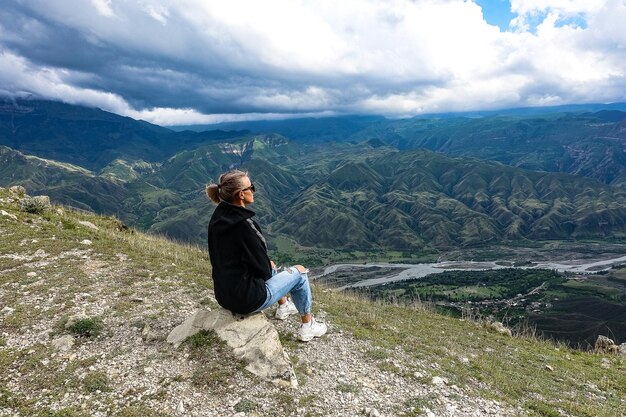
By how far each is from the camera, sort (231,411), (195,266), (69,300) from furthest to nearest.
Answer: (195,266), (69,300), (231,411)

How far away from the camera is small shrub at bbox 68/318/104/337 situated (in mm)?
9109

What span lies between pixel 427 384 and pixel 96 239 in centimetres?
1543

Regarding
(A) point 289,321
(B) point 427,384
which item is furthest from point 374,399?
(A) point 289,321

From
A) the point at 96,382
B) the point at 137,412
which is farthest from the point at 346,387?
the point at 96,382

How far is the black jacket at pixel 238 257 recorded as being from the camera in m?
7.54

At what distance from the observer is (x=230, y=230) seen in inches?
296

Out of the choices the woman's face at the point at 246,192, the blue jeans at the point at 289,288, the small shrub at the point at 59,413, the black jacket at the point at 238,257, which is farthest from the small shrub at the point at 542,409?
the small shrub at the point at 59,413

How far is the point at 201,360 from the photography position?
7934 mm

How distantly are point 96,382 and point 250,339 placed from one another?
10.1ft

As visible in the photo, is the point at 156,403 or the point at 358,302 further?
the point at 358,302

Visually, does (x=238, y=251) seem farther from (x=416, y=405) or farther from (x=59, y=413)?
(x=416, y=405)

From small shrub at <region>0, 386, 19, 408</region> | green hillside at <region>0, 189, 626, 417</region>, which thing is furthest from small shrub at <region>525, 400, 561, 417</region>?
small shrub at <region>0, 386, 19, 408</region>

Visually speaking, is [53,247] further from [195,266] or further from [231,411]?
[231,411]

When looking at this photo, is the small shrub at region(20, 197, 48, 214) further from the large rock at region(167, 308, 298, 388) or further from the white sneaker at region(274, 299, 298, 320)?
the white sneaker at region(274, 299, 298, 320)
